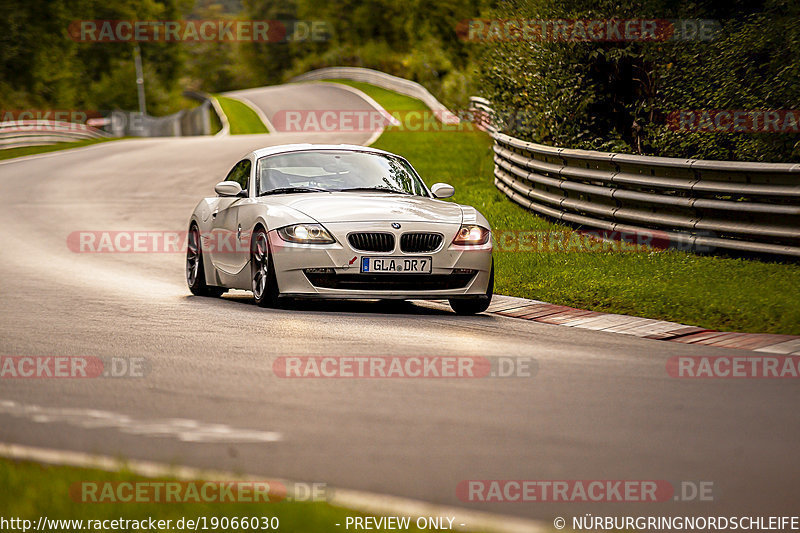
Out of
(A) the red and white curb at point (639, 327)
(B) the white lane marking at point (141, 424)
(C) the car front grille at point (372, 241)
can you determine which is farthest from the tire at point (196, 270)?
(B) the white lane marking at point (141, 424)

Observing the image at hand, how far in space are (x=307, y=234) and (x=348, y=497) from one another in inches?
244

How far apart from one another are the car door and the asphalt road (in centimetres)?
61

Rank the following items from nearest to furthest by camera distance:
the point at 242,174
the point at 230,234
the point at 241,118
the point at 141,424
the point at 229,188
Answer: the point at 141,424 < the point at 229,188 < the point at 230,234 < the point at 242,174 < the point at 241,118

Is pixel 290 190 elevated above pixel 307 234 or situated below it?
above

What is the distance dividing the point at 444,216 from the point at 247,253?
1.93 meters

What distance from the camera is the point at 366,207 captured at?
11.1 meters

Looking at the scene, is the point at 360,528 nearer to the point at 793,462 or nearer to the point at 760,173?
the point at 793,462

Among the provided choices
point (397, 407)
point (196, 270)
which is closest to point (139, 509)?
point (397, 407)

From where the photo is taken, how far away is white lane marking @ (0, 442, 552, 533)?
4.41 metres

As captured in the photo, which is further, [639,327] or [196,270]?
[196,270]

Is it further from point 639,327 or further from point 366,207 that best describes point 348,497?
point 366,207

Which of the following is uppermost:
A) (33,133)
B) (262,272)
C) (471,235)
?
(471,235)

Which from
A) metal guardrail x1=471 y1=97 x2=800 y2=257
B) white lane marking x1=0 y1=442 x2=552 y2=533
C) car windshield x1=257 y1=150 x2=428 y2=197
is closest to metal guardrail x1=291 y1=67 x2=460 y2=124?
metal guardrail x1=471 y1=97 x2=800 y2=257

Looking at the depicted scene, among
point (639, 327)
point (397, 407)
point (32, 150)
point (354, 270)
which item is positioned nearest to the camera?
point (397, 407)
